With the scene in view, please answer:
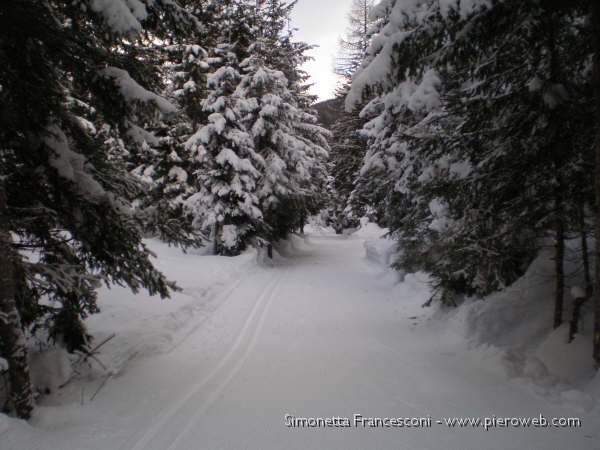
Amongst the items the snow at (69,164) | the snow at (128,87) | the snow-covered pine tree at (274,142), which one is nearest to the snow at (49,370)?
the snow at (69,164)

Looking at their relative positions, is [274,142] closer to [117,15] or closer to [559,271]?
[117,15]

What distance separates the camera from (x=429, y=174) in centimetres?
709

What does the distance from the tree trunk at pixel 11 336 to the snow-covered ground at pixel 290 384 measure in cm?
33

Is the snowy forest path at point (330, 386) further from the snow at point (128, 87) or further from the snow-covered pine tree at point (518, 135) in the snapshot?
the snow at point (128, 87)

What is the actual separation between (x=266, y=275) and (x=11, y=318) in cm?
1134

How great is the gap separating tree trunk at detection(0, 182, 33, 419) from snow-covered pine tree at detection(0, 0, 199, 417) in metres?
0.01

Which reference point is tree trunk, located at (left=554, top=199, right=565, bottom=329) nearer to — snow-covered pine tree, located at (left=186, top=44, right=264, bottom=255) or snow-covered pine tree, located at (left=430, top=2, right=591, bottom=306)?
snow-covered pine tree, located at (left=430, top=2, right=591, bottom=306)

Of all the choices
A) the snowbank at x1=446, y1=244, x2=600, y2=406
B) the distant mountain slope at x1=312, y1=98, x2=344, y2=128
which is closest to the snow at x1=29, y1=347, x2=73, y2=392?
the snowbank at x1=446, y1=244, x2=600, y2=406

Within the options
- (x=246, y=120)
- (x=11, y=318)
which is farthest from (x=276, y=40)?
(x=11, y=318)

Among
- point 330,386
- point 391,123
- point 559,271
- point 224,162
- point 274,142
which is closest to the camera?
point 330,386

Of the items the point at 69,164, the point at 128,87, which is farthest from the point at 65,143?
the point at 128,87

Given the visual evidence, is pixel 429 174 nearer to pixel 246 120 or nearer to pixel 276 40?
pixel 246 120

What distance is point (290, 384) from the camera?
522 cm

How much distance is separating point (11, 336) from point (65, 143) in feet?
8.07
